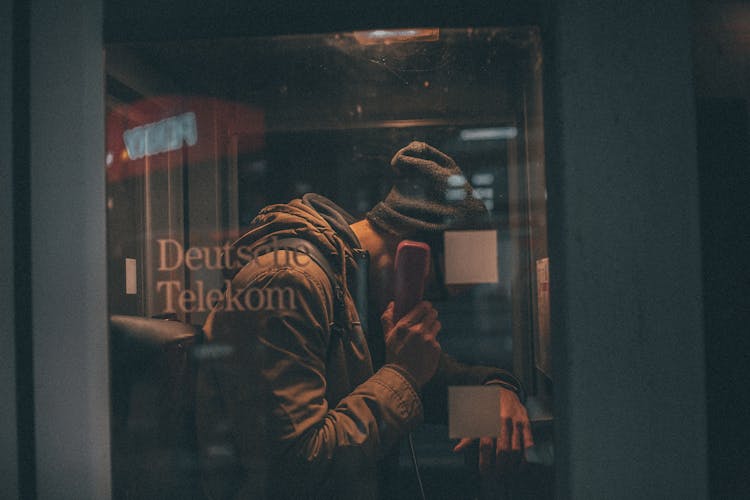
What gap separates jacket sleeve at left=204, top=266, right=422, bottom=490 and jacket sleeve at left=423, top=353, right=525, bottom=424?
49 millimetres

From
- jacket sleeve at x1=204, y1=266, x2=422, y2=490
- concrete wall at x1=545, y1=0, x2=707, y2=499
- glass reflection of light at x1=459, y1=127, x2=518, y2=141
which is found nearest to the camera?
concrete wall at x1=545, y1=0, x2=707, y2=499

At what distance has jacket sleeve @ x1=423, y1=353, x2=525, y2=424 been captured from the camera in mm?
2293

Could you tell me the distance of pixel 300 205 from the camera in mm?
2320

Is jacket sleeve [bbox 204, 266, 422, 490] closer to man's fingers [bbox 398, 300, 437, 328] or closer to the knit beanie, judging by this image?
man's fingers [bbox 398, 300, 437, 328]

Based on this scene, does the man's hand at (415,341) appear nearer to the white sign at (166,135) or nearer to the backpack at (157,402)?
the backpack at (157,402)

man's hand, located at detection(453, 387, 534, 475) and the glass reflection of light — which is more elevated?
the glass reflection of light

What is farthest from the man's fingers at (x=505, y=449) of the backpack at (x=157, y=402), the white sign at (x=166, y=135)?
the white sign at (x=166, y=135)

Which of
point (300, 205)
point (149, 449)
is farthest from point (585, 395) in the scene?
point (149, 449)

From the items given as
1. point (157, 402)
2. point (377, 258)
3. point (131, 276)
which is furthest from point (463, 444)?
point (131, 276)

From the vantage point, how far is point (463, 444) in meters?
2.30

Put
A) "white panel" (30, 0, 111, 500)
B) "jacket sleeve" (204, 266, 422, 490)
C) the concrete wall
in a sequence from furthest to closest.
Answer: "jacket sleeve" (204, 266, 422, 490), "white panel" (30, 0, 111, 500), the concrete wall

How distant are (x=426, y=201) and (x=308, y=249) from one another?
51cm

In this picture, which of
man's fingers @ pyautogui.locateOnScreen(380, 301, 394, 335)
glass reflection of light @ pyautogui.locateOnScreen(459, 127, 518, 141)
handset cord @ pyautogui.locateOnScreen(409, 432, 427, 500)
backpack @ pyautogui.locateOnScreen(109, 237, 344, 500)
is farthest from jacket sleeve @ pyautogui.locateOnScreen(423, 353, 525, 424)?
glass reflection of light @ pyautogui.locateOnScreen(459, 127, 518, 141)

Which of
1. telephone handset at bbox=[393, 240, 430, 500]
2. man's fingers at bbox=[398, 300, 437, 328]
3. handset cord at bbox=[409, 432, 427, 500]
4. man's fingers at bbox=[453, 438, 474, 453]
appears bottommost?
handset cord at bbox=[409, 432, 427, 500]
